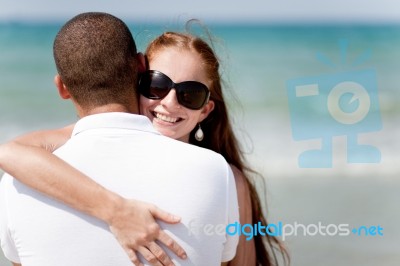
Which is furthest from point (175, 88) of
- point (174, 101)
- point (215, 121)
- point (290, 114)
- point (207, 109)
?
point (290, 114)

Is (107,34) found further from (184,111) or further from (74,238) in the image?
(184,111)

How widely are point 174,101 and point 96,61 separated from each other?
3.15 feet

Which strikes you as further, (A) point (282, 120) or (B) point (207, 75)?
(A) point (282, 120)

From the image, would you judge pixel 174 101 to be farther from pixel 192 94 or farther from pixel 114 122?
pixel 114 122

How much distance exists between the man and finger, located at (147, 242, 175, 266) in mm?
23

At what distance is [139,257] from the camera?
6.40ft

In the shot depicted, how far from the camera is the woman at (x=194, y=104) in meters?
2.94

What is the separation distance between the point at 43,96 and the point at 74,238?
32.3ft

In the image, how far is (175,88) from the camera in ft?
9.75

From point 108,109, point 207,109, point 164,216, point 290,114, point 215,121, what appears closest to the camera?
point 164,216

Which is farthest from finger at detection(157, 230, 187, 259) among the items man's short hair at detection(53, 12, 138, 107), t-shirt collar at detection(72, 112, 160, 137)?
man's short hair at detection(53, 12, 138, 107)

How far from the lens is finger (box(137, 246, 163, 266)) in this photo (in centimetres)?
193

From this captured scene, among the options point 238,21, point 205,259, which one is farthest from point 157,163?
point 238,21

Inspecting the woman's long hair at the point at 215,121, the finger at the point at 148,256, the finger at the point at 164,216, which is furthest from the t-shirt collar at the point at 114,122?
the woman's long hair at the point at 215,121
